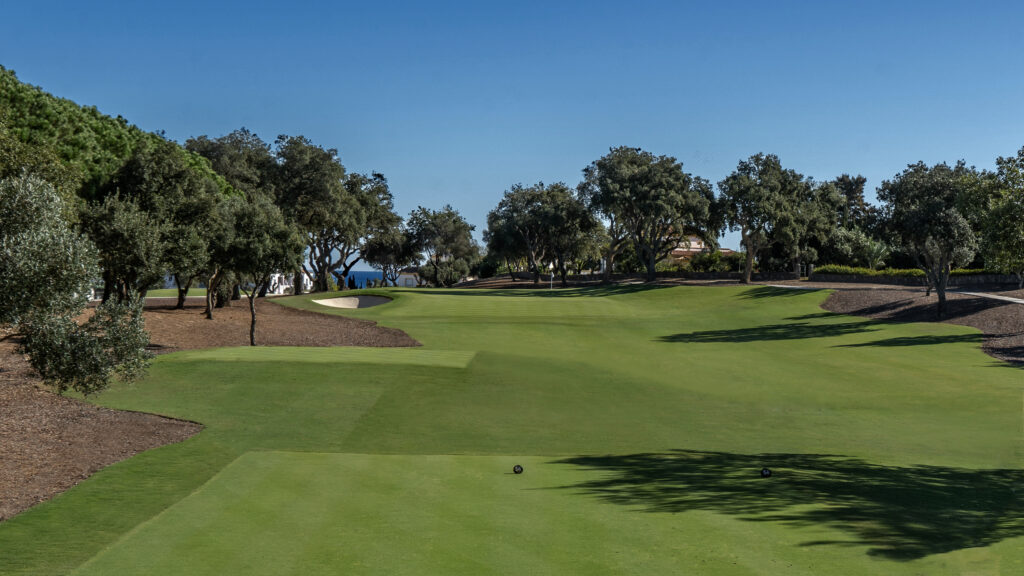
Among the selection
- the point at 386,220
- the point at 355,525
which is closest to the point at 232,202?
the point at 355,525

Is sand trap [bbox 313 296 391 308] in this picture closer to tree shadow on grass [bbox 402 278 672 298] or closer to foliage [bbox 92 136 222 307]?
tree shadow on grass [bbox 402 278 672 298]

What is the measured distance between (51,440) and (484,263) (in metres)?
130

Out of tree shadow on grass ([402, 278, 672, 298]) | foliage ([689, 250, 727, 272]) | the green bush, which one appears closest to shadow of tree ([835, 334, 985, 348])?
the green bush

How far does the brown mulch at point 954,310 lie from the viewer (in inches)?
1481

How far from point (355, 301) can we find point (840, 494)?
60.4 m

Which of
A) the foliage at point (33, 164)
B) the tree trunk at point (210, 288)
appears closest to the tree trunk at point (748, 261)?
the tree trunk at point (210, 288)

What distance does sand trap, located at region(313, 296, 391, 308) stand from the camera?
6819cm

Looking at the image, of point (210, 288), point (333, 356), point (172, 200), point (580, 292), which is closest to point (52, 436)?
point (333, 356)

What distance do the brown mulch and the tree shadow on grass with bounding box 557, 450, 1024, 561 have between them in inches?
898

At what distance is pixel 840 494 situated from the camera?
42.4 feet

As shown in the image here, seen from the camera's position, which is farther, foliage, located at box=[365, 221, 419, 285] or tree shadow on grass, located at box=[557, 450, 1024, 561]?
foliage, located at box=[365, 221, 419, 285]

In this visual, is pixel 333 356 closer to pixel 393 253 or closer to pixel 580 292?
pixel 580 292

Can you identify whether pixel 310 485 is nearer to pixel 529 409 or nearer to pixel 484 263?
pixel 529 409

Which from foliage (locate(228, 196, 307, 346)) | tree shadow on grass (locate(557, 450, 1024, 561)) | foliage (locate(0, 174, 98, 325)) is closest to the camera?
tree shadow on grass (locate(557, 450, 1024, 561))
